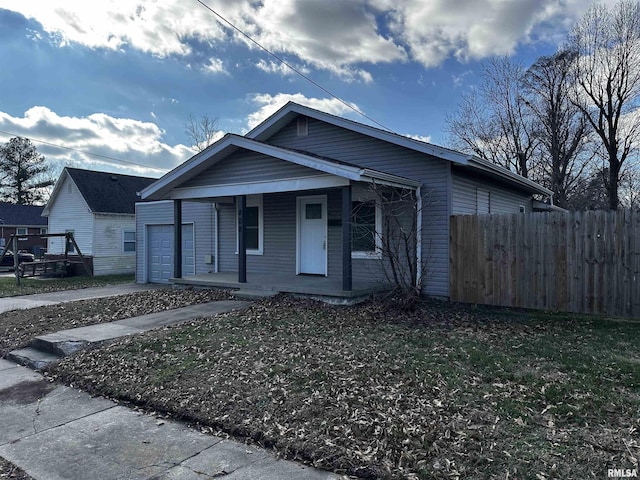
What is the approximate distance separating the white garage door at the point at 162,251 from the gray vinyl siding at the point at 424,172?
6352mm

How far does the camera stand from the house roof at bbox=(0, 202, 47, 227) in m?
36.5

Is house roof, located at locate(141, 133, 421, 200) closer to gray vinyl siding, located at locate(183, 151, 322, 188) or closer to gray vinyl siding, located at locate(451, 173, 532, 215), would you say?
gray vinyl siding, located at locate(183, 151, 322, 188)

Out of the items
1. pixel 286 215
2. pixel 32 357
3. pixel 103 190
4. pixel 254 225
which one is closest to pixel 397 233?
pixel 286 215

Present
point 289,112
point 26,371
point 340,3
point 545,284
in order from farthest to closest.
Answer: point 289,112 < point 340,3 < point 545,284 < point 26,371

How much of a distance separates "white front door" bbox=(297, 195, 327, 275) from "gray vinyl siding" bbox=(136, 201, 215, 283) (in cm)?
360

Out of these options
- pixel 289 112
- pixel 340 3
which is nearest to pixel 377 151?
pixel 289 112

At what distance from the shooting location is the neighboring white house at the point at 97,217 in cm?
2195

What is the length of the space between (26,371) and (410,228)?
7.75 metres

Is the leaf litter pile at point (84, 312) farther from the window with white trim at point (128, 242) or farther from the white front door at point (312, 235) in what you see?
the window with white trim at point (128, 242)

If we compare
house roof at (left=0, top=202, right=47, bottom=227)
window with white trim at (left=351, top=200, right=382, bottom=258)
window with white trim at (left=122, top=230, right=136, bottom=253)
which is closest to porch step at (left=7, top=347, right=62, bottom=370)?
window with white trim at (left=351, top=200, right=382, bottom=258)

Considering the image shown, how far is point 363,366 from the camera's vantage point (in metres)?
5.09

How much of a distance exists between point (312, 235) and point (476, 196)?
444 centimetres

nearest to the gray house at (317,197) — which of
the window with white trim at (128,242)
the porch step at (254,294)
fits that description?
the porch step at (254,294)

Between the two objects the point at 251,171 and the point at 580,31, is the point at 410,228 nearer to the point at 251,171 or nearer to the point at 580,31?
the point at 251,171
